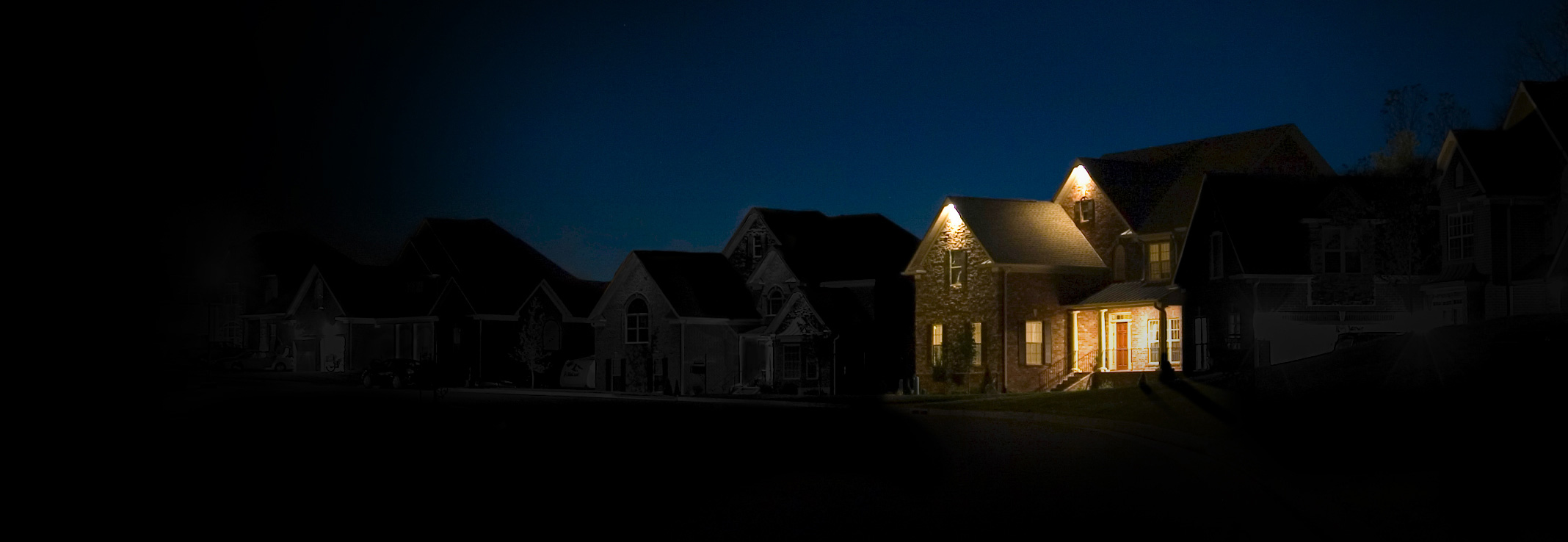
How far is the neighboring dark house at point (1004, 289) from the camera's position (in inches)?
2104

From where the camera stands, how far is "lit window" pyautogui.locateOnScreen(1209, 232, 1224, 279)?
46719mm

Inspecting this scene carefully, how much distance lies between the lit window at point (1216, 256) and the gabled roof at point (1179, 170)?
3.75 metres

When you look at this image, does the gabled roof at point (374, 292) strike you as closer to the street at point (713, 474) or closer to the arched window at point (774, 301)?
the arched window at point (774, 301)

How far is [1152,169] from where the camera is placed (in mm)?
55781

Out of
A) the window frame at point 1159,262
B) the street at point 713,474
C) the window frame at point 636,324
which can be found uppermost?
the window frame at point 1159,262

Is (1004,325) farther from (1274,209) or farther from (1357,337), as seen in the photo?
(1357,337)

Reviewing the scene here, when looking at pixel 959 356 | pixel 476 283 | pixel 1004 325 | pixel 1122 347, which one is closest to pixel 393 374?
pixel 476 283

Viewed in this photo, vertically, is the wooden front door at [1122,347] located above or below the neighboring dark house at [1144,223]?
below

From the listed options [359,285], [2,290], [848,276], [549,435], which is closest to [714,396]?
[848,276]

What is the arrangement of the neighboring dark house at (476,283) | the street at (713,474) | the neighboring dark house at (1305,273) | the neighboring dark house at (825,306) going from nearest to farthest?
the street at (713,474) → the neighboring dark house at (1305,273) → the neighboring dark house at (825,306) → the neighboring dark house at (476,283)

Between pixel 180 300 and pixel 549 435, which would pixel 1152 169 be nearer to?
pixel 549 435

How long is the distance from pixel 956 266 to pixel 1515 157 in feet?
63.6

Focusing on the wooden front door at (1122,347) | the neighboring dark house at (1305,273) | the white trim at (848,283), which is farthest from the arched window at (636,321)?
the neighboring dark house at (1305,273)

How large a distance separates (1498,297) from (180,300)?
109 feet
